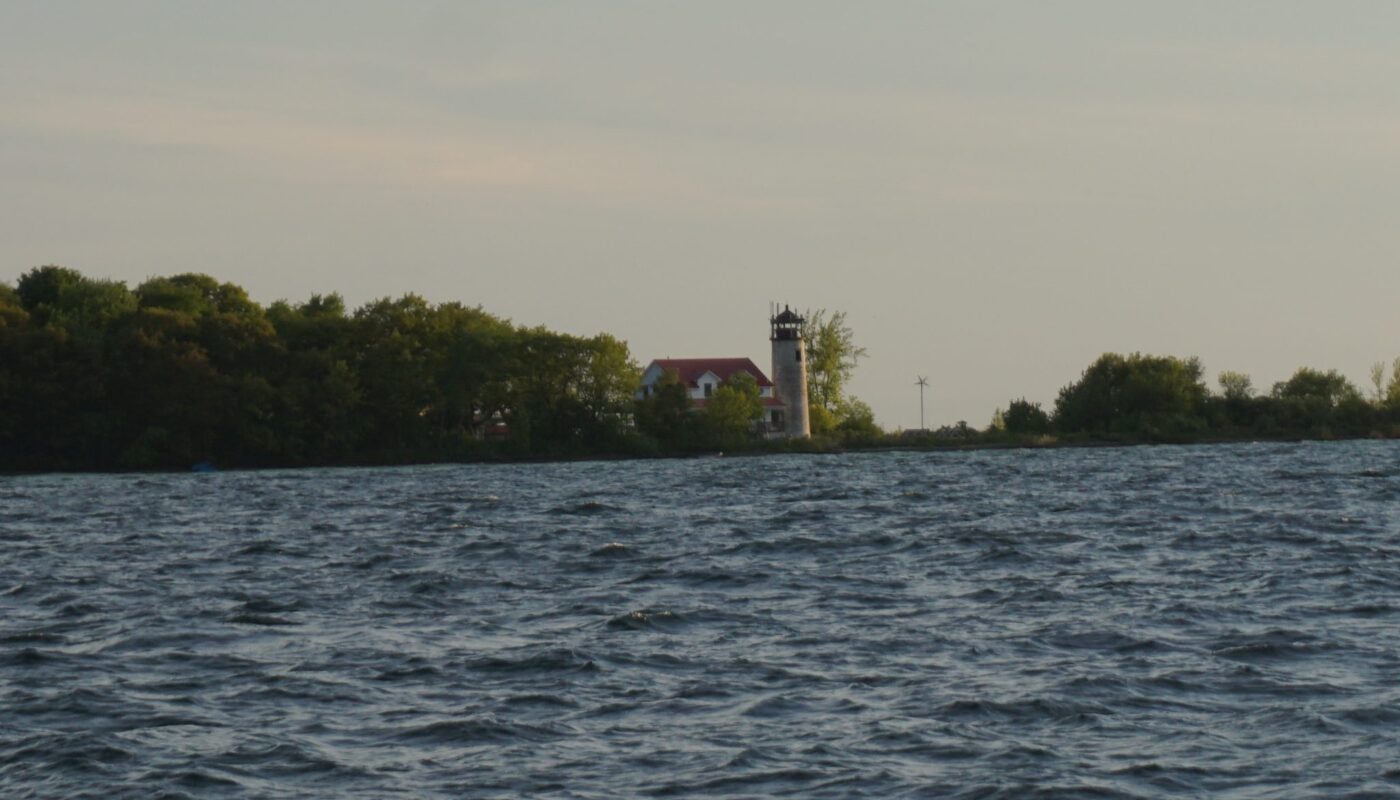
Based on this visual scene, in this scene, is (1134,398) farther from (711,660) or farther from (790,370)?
(711,660)

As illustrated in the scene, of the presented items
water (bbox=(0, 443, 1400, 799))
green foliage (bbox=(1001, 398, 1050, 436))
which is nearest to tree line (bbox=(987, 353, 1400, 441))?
green foliage (bbox=(1001, 398, 1050, 436))

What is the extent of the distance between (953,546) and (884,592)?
34.9ft

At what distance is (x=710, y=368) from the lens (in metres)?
169

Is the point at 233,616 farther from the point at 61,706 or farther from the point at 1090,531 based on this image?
the point at 1090,531

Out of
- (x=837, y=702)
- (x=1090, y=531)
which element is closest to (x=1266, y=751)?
(x=837, y=702)

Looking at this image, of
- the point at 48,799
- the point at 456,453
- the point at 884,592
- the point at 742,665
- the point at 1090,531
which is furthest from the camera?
the point at 456,453

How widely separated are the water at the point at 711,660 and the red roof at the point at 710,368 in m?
117

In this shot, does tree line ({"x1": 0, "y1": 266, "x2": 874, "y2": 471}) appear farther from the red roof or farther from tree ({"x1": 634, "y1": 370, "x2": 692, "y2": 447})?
the red roof

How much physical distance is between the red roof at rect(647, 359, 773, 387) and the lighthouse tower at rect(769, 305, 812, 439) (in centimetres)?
1412

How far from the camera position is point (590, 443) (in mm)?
135125

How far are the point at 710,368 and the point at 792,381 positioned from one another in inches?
785

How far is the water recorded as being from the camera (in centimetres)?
1727

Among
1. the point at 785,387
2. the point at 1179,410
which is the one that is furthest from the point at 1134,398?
the point at 785,387

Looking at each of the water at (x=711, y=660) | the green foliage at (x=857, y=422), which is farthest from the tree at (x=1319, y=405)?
the water at (x=711, y=660)
